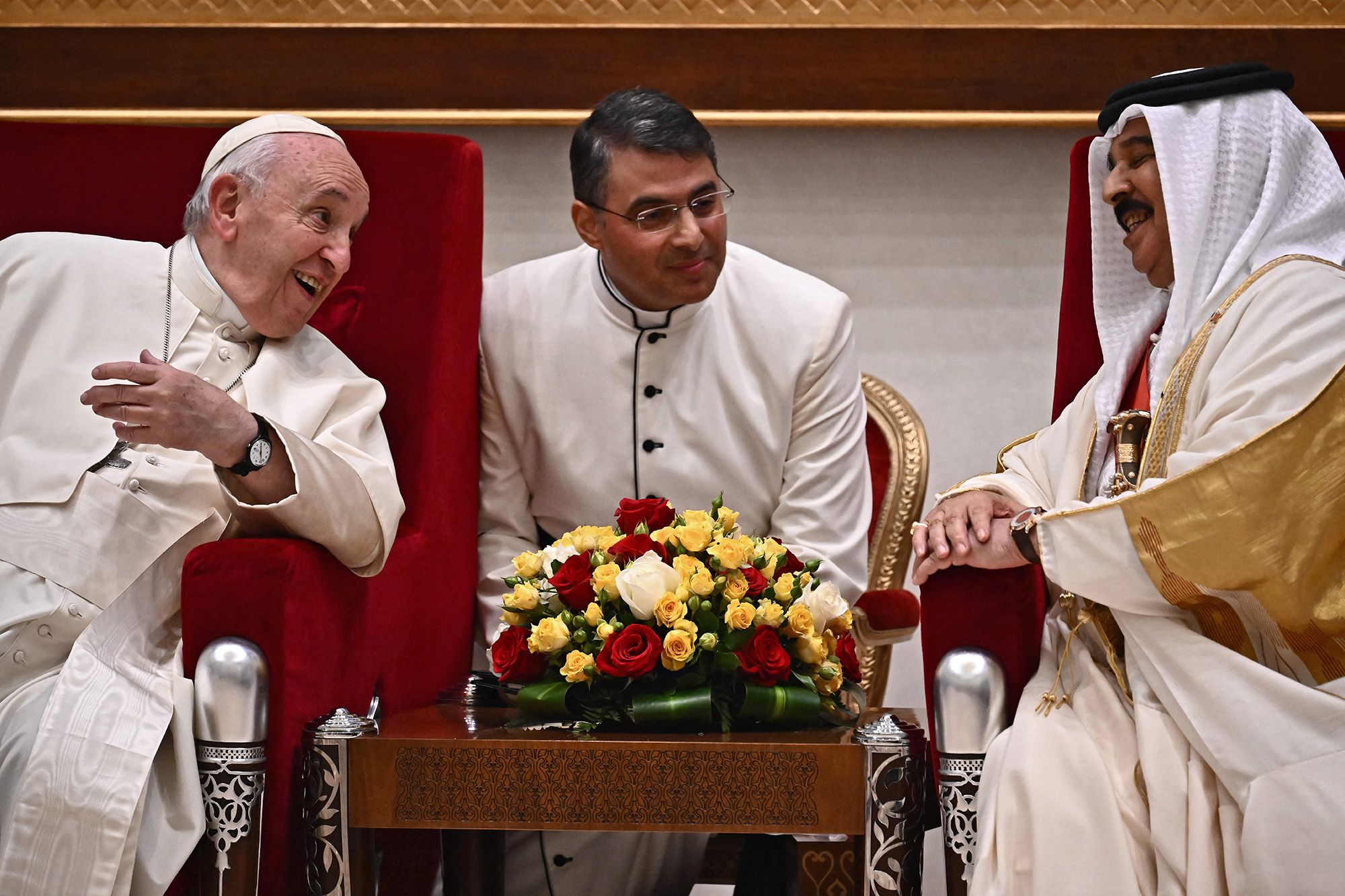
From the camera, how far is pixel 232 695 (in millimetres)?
2064

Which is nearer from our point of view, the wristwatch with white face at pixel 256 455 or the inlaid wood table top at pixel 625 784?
the inlaid wood table top at pixel 625 784

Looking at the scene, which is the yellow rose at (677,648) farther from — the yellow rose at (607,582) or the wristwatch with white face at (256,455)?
the wristwatch with white face at (256,455)

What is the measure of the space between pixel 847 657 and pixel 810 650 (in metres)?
0.28

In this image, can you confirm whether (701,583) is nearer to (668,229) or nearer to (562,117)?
(668,229)

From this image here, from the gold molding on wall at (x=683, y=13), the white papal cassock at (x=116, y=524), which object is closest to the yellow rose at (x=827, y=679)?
the white papal cassock at (x=116, y=524)

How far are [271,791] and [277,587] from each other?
12.3 inches

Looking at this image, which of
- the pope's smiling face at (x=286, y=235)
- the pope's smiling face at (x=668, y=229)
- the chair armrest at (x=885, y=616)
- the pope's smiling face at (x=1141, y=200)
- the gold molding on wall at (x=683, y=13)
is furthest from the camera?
the gold molding on wall at (x=683, y=13)

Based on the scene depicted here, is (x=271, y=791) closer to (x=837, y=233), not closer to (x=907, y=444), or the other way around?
(x=907, y=444)

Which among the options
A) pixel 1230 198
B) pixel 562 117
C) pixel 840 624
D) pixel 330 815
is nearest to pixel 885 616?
pixel 840 624

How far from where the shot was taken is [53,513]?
235 centimetres

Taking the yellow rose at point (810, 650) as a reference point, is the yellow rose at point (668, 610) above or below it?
above

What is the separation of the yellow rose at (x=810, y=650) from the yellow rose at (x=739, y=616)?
0.36ft

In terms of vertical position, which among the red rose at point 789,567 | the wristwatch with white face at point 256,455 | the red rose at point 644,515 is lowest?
the red rose at point 789,567

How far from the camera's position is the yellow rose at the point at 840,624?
230cm
